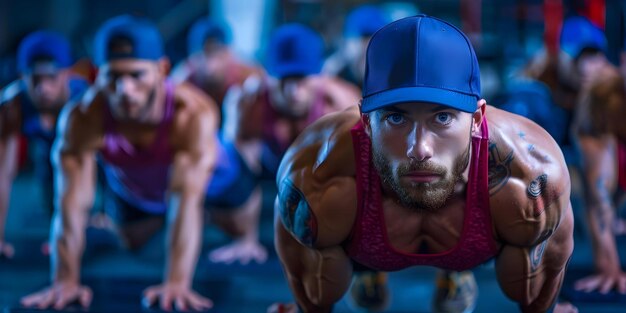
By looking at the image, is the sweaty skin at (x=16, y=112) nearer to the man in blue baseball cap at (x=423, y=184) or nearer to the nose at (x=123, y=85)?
the nose at (x=123, y=85)

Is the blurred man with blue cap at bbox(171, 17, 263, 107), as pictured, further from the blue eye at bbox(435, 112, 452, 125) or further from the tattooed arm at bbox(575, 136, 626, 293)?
the blue eye at bbox(435, 112, 452, 125)

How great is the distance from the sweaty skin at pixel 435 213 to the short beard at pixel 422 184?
0.14 feet

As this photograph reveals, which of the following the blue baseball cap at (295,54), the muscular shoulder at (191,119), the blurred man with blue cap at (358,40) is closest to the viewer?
the muscular shoulder at (191,119)

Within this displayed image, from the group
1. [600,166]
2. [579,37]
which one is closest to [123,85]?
[600,166]

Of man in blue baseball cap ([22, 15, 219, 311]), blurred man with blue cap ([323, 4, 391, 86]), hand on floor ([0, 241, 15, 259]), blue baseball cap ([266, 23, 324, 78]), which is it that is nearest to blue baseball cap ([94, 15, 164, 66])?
man in blue baseball cap ([22, 15, 219, 311])

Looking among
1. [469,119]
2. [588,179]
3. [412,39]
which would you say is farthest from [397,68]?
[588,179]

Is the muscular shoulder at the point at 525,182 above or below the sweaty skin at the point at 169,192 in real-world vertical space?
above

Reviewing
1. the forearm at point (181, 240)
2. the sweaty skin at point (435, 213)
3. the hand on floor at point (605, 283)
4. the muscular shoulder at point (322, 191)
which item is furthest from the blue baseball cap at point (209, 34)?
the muscular shoulder at point (322, 191)

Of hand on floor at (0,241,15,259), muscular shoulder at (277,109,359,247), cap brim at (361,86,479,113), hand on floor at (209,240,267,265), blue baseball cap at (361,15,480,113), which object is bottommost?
hand on floor at (209,240,267,265)

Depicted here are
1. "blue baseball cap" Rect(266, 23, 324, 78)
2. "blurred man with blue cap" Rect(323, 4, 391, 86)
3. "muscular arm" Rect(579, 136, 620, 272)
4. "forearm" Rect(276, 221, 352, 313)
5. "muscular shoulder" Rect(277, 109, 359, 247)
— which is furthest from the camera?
"blurred man with blue cap" Rect(323, 4, 391, 86)

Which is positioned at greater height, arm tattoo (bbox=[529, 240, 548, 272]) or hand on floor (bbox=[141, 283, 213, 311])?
arm tattoo (bbox=[529, 240, 548, 272])

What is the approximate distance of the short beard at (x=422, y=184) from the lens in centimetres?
145

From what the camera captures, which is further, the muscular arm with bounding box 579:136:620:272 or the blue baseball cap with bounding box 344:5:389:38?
the blue baseball cap with bounding box 344:5:389:38

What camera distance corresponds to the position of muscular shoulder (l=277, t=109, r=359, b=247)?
1.64 meters
